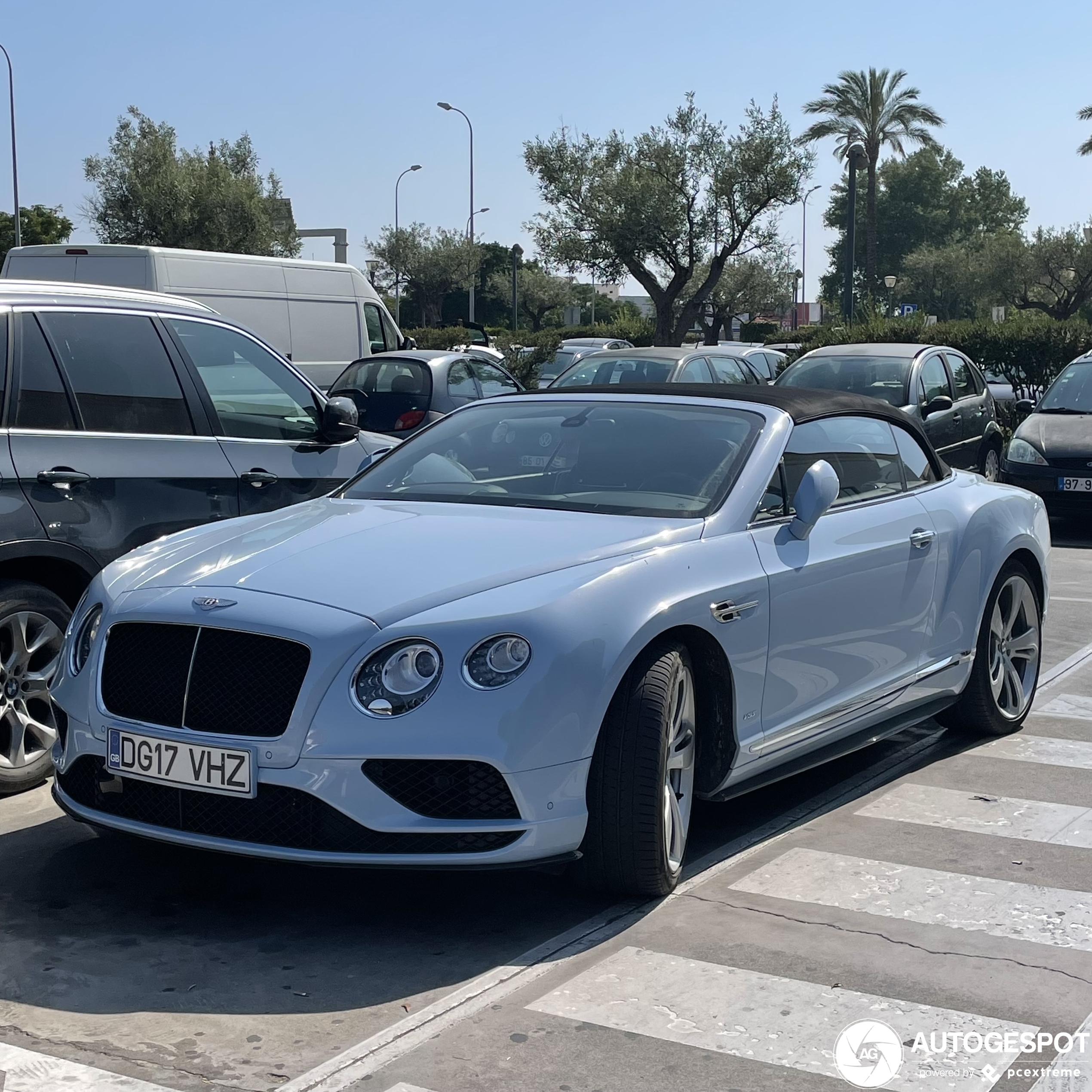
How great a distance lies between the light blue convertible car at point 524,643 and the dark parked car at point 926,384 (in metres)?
8.45

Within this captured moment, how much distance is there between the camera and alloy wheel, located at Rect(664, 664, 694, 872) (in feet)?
14.4

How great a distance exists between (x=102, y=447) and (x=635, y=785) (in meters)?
2.86

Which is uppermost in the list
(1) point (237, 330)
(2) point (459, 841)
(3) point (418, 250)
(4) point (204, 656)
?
(3) point (418, 250)

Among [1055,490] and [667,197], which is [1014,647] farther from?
[667,197]

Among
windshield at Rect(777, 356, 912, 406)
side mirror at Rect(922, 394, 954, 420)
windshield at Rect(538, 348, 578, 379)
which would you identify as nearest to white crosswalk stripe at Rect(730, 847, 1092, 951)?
windshield at Rect(777, 356, 912, 406)

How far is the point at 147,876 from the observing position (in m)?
4.69

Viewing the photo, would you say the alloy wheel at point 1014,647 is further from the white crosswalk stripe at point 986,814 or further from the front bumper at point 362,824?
the front bumper at point 362,824

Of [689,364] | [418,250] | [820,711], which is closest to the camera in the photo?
[820,711]

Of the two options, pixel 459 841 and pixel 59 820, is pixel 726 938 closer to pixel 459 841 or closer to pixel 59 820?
pixel 459 841

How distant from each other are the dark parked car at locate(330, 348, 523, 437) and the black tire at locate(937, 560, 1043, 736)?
8072 millimetres

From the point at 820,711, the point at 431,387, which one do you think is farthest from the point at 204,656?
the point at 431,387

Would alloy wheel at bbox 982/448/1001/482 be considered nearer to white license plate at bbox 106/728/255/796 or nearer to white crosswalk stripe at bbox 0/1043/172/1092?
white license plate at bbox 106/728/255/796

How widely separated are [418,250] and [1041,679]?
7096cm

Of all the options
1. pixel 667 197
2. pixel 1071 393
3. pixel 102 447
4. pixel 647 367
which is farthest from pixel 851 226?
pixel 102 447
